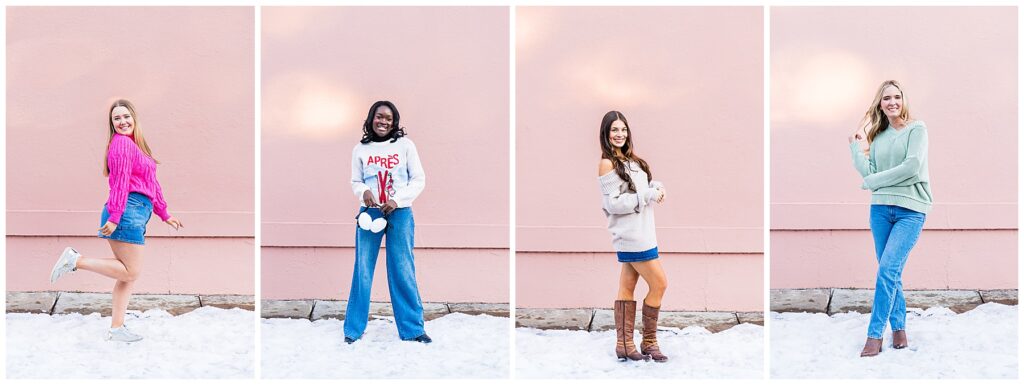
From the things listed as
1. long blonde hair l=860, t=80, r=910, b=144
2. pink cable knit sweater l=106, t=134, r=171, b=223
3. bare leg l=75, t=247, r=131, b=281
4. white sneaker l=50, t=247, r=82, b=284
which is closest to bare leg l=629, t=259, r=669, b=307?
long blonde hair l=860, t=80, r=910, b=144

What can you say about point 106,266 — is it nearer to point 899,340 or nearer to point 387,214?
point 387,214

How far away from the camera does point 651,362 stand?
12.4ft

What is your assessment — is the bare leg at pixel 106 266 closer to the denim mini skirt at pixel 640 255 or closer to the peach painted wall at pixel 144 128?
the peach painted wall at pixel 144 128

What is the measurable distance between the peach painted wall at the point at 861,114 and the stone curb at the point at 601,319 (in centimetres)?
26

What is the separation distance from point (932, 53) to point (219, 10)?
3.66m

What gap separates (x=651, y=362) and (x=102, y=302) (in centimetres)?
301

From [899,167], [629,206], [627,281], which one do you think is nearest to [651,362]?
[627,281]

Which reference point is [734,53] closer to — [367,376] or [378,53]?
[378,53]

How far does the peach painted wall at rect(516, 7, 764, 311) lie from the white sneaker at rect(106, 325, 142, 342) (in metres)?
1.87

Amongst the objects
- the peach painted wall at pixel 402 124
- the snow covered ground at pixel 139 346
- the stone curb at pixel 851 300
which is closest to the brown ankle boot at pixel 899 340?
the stone curb at pixel 851 300

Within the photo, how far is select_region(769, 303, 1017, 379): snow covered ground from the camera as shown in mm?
3607

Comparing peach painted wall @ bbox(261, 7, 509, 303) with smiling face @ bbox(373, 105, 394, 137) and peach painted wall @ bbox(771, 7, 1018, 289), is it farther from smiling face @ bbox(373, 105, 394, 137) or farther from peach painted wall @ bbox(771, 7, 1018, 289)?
peach painted wall @ bbox(771, 7, 1018, 289)

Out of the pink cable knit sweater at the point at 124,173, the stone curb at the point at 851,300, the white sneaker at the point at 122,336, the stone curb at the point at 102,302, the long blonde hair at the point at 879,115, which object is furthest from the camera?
the stone curb at the point at 102,302

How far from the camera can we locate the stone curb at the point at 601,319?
4.26 m
